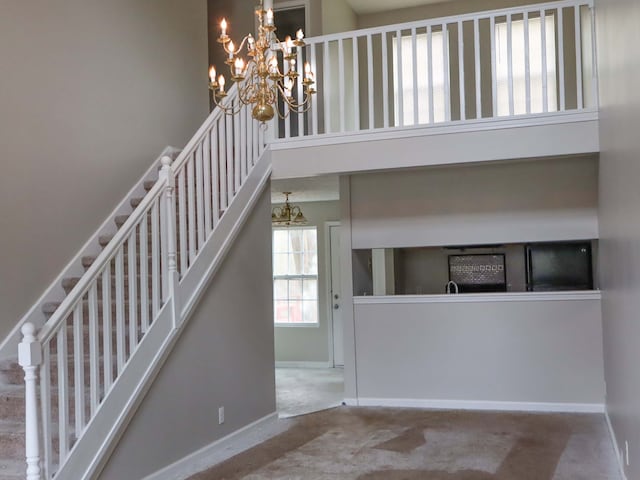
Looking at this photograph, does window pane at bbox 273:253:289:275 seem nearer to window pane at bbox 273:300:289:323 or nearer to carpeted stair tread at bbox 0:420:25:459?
window pane at bbox 273:300:289:323

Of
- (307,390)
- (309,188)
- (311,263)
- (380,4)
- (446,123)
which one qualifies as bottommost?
Result: (307,390)

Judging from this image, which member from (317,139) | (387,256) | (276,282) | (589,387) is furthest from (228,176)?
(276,282)

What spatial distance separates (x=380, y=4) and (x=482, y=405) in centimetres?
530

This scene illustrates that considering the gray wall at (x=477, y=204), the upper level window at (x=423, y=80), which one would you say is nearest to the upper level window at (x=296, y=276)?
the upper level window at (x=423, y=80)

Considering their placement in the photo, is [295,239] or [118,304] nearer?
[118,304]

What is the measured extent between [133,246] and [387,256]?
4.35m

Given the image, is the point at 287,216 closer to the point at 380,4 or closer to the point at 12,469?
the point at 380,4

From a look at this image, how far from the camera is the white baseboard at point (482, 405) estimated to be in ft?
19.6

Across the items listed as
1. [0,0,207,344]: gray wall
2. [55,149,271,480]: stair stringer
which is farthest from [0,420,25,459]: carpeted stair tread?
[0,0,207,344]: gray wall

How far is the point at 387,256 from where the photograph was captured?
25.7 feet

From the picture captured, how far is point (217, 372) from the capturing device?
16.5 feet

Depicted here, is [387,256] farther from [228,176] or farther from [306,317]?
[228,176]

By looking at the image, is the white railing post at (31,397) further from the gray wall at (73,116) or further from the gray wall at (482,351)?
the gray wall at (482,351)

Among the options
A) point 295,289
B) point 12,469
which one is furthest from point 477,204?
point 12,469
